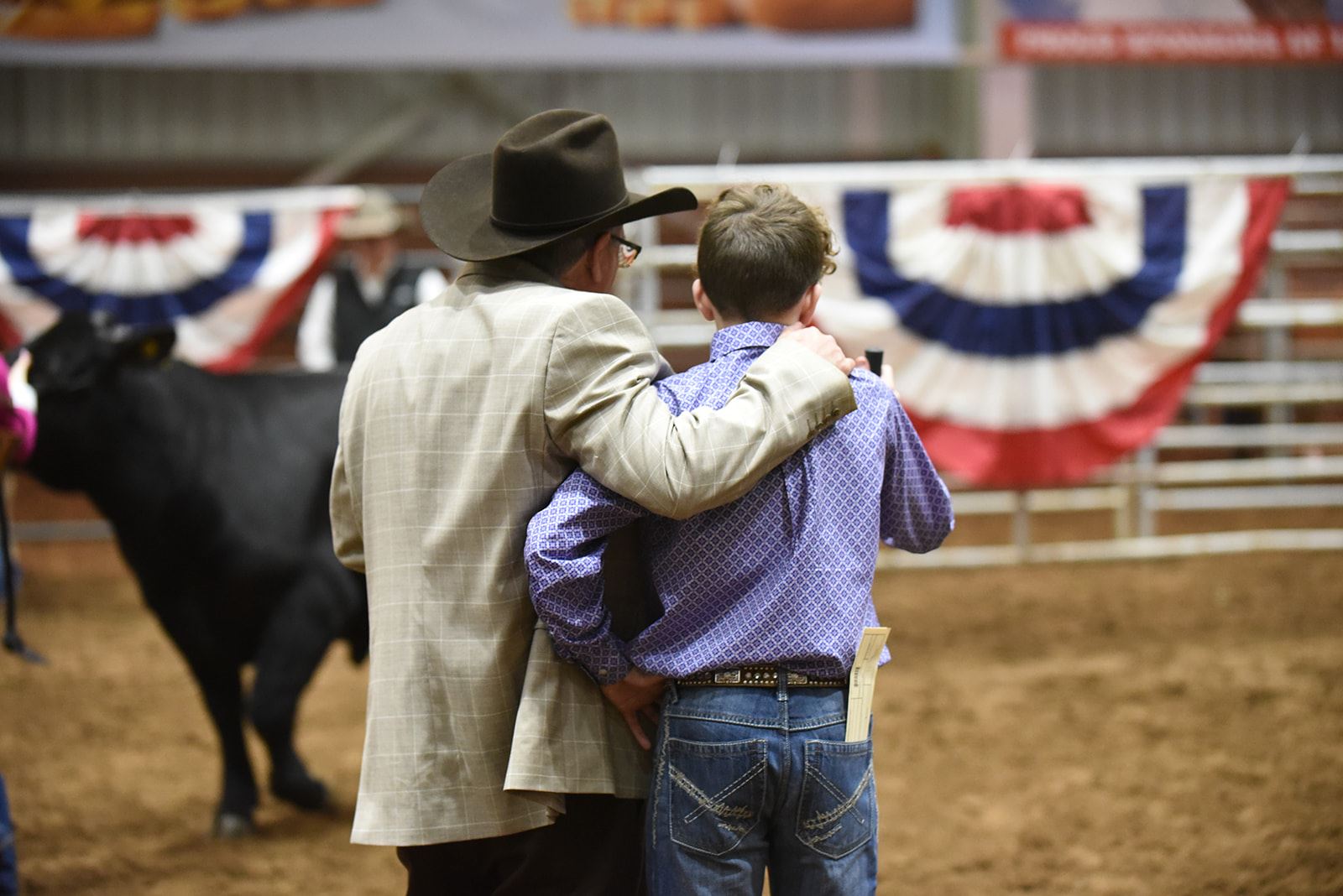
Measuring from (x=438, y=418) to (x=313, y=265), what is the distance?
5533 millimetres

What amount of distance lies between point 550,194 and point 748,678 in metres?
0.68

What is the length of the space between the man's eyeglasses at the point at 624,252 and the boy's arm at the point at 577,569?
0.37 metres

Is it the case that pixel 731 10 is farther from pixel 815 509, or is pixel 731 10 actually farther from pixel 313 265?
pixel 815 509

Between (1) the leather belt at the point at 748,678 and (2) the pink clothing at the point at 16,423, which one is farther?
(2) the pink clothing at the point at 16,423

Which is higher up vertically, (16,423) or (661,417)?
(661,417)

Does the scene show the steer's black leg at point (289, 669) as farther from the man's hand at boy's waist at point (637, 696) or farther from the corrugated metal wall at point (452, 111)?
the corrugated metal wall at point (452, 111)

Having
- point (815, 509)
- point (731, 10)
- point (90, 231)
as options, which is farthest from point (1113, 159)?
point (815, 509)

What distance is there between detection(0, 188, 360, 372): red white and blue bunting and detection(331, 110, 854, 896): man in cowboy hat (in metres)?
5.40

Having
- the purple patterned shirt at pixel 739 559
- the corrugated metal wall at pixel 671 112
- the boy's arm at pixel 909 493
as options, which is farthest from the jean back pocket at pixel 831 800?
the corrugated metal wall at pixel 671 112

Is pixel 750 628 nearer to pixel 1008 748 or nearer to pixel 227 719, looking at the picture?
pixel 227 719

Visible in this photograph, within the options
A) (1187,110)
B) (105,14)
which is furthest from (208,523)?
(1187,110)

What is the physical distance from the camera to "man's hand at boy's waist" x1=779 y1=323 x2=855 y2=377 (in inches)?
66.2

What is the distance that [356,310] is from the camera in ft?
19.4

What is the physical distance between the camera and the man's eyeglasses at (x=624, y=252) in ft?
6.11
